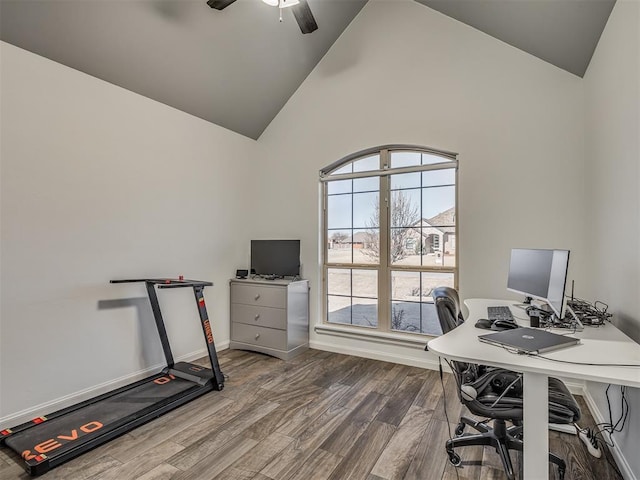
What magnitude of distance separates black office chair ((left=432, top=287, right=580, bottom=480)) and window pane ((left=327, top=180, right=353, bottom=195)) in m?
2.19

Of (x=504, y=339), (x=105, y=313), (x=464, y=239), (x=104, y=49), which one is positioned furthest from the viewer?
(x=464, y=239)

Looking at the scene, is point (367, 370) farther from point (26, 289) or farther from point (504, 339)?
point (26, 289)

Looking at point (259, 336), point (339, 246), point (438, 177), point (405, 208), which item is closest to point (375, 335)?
point (339, 246)

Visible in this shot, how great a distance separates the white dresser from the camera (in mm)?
3742

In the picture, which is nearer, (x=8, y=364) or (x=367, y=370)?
(x=8, y=364)

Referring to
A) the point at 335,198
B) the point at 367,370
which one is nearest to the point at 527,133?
the point at 335,198

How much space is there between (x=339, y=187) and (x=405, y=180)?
0.81 m

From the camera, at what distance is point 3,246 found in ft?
7.61

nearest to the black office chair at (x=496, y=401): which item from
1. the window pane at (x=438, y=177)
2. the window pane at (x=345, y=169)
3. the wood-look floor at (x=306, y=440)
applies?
the wood-look floor at (x=306, y=440)

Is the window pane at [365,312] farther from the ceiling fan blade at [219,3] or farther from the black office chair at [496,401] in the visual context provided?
the ceiling fan blade at [219,3]

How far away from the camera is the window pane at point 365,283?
12.6 ft

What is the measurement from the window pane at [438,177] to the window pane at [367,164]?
1.81 ft

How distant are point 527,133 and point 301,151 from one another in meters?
2.41

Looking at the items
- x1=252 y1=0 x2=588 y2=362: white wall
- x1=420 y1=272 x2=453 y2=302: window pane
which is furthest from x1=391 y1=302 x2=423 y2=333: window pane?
x1=252 y1=0 x2=588 y2=362: white wall
